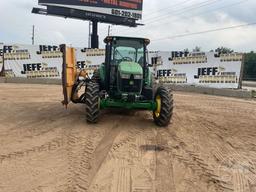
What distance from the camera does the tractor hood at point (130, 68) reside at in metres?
12.0

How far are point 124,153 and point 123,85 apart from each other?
3632 mm

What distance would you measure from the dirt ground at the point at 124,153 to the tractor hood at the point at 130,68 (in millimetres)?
1415

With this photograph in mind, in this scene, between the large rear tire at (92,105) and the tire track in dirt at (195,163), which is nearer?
the tire track in dirt at (195,163)

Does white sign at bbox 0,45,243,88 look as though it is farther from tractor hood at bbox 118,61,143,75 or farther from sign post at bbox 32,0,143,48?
tractor hood at bbox 118,61,143,75

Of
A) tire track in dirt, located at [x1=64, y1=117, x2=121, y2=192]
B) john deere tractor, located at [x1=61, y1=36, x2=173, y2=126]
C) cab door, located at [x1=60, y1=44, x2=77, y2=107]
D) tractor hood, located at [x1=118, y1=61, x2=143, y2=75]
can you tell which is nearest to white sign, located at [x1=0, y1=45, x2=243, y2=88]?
cab door, located at [x1=60, y1=44, x2=77, y2=107]

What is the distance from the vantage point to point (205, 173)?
24.7ft

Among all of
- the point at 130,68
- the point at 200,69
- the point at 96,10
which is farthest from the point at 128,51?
the point at 96,10

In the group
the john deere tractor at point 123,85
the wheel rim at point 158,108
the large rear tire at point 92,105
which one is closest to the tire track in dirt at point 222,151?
the wheel rim at point 158,108

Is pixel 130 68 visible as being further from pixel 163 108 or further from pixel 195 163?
pixel 195 163

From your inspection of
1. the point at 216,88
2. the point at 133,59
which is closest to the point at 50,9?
the point at 216,88

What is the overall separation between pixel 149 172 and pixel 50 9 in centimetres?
3074

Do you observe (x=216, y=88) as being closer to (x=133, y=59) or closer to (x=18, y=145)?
(x=133, y=59)

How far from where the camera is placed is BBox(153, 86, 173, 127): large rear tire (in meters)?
11.8

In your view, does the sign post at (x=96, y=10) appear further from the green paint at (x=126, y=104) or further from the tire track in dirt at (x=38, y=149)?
the tire track in dirt at (x=38, y=149)
